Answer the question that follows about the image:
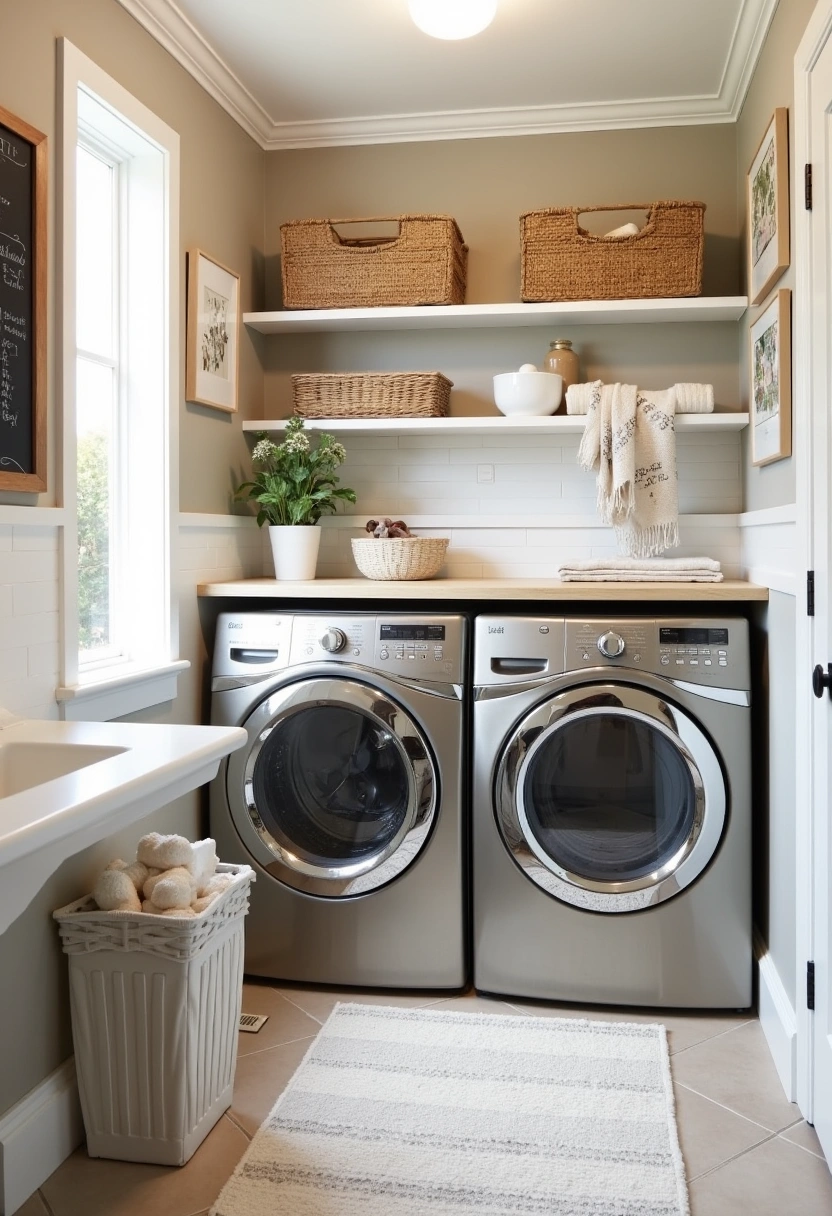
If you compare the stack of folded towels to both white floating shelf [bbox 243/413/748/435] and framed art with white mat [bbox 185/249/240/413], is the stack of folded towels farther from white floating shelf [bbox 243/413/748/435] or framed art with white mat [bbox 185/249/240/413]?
framed art with white mat [bbox 185/249/240/413]

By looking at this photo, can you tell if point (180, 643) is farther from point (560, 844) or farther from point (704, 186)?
point (704, 186)

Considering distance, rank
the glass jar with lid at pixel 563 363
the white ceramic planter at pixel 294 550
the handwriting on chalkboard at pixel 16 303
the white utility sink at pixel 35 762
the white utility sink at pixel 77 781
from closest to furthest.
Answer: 1. the white utility sink at pixel 77 781
2. the white utility sink at pixel 35 762
3. the handwriting on chalkboard at pixel 16 303
4. the white ceramic planter at pixel 294 550
5. the glass jar with lid at pixel 563 363

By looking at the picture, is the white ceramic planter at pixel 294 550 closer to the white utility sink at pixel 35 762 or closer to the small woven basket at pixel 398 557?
the small woven basket at pixel 398 557

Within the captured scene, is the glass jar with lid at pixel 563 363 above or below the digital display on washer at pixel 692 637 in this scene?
above

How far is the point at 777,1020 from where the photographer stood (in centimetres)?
218

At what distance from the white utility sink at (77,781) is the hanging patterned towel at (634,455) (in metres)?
1.43

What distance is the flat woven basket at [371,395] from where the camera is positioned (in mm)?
2875

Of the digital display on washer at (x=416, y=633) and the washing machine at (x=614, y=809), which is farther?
the digital display on washer at (x=416, y=633)

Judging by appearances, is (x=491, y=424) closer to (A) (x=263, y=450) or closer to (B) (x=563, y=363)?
(B) (x=563, y=363)

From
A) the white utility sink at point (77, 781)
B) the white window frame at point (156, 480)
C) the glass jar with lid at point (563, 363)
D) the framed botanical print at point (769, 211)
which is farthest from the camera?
the glass jar with lid at point (563, 363)

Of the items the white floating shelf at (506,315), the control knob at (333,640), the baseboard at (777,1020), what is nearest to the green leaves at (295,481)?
the white floating shelf at (506,315)

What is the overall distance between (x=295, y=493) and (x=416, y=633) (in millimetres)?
656

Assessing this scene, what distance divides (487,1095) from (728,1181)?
511 millimetres

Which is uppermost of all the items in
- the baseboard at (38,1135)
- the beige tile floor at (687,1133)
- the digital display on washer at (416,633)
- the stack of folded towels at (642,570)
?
the stack of folded towels at (642,570)
